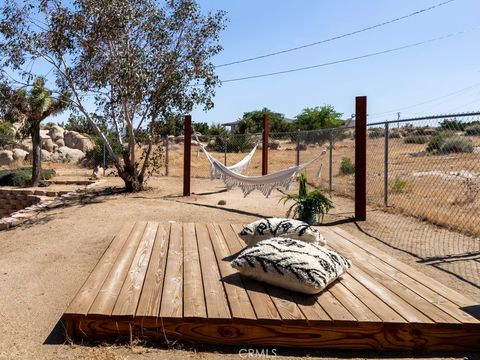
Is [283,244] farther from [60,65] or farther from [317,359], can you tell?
[60,65]

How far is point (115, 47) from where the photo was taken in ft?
35.1

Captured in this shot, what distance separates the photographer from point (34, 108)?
1359 centimetres

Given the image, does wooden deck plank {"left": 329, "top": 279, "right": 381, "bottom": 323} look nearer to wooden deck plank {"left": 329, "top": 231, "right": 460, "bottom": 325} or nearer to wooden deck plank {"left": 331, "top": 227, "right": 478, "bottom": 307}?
wooden deck plank {"left": 329, "top": 231, "right": 460, "bottom": 325}

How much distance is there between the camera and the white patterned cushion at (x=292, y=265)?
3.42m

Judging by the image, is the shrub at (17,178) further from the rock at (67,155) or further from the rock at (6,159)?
the rock at (67,155)

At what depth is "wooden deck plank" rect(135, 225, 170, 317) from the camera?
10.5 ft

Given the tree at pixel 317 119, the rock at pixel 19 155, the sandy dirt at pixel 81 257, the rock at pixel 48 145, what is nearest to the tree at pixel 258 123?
the tree at pixel 317 119

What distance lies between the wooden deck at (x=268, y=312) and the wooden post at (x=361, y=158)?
12.3 feet

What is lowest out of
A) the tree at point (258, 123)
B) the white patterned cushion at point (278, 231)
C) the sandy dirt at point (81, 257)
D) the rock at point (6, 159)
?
the sandy dirt at point (81, 257)

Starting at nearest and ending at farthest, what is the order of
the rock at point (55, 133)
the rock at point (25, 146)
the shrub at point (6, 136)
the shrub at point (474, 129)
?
1. the shrub at point (474, 129)
2. the rock at point (25, 146)
3. the shrub at point (6, 136)
4. the rock at point (55, 133)

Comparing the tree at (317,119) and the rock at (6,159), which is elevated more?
the tree at (317,119)

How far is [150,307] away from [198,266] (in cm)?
100

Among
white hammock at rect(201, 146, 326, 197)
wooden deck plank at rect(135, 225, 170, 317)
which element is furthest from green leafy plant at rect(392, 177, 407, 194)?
wooden deck plank at rect(135, 225, 170, 317)

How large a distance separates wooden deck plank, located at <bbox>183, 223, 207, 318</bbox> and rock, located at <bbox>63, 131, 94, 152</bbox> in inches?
892
